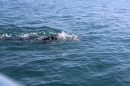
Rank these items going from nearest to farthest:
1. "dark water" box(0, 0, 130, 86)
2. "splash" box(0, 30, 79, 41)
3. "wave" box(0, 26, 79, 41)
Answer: "dark water" box(0, 0, 130, 86)
"splash" box(0, 30, 79, 41)
"wave" box(0, 26, 79, 41)

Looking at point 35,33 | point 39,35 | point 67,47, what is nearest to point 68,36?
point 39,35

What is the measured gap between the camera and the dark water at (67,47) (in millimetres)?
13258

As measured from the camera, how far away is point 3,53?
16.5 m

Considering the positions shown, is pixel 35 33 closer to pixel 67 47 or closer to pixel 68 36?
pixel 68 36

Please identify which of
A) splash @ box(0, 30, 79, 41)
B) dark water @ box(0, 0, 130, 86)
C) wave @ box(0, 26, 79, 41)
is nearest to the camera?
dark water @ box(0, 0, 130, 86)

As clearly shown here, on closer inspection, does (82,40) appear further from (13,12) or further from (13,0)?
(13,0)

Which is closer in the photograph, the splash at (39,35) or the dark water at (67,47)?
the dark water at (67,47)

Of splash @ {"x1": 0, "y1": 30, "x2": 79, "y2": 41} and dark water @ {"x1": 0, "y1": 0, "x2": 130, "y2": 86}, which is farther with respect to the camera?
splash @ {"x1": 0, "y1": 30, "x2": 79, "y2": 41}

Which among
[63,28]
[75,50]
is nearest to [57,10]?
[63,28]

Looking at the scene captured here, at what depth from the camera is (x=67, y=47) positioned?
1831cm

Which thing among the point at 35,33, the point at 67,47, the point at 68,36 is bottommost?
the point at 67,47

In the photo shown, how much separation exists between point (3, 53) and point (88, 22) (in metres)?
13.5

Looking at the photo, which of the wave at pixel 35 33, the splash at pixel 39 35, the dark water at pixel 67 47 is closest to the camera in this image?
the dark water at pixel 67 47

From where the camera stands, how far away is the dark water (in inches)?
522
